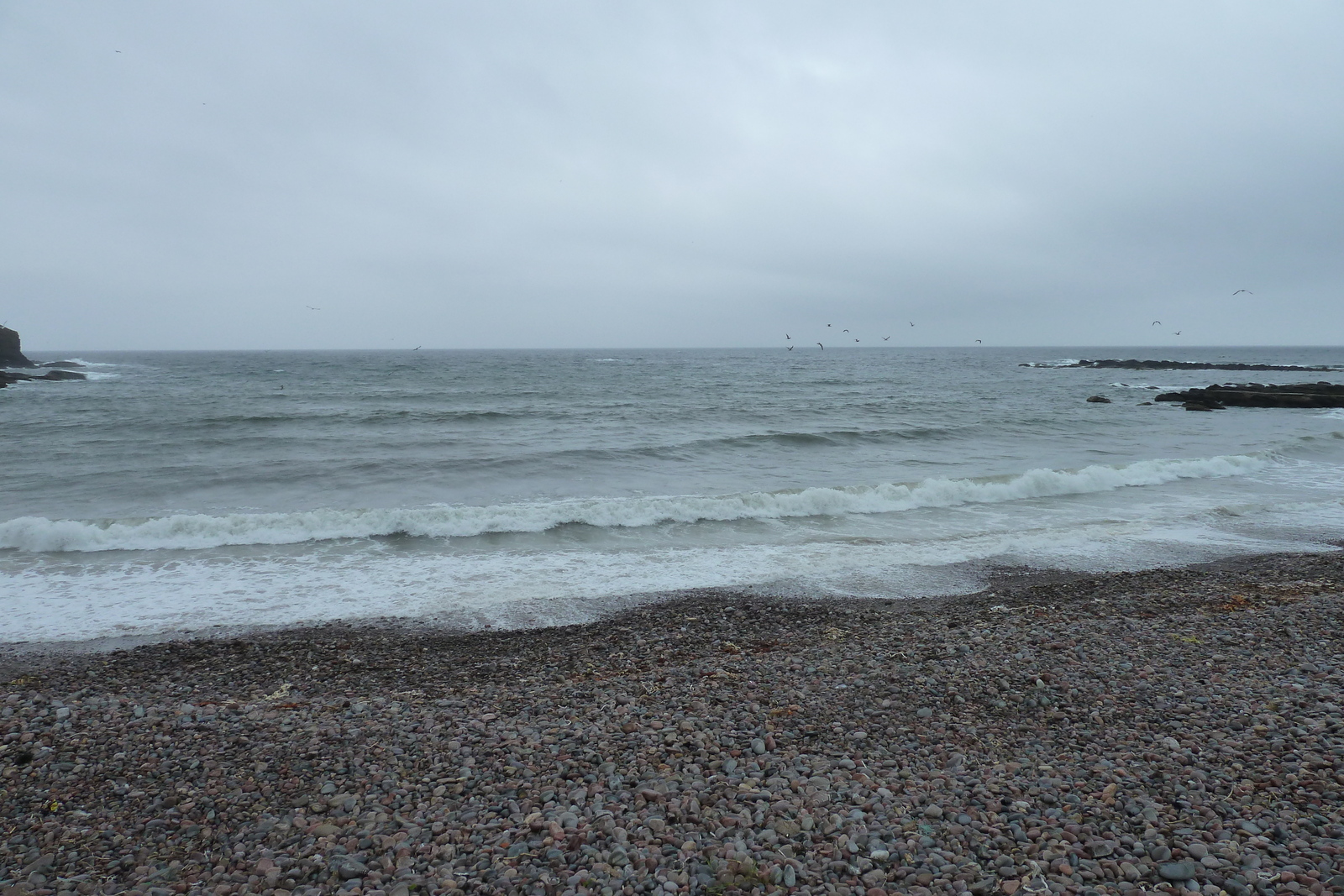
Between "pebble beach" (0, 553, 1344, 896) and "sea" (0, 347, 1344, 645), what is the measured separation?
8.39 feet

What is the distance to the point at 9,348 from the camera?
206 feet

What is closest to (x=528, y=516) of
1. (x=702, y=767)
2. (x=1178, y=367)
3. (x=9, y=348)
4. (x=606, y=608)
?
(x=606, y=608)

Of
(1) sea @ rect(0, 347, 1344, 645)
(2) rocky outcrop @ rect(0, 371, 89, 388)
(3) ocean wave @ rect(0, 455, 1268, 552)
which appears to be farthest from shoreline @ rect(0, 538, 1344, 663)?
(2) rocky outcrop @ rect(0, 371, 89, 388)

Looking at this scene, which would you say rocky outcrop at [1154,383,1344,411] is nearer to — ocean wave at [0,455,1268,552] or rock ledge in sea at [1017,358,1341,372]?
ocean wave at [0,455,1268,552]

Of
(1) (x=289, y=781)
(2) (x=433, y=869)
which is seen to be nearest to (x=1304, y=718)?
(2) (x=433, y=869)

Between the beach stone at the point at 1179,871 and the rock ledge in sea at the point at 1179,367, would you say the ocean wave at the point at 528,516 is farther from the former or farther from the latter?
the rock ledge in sea at the point at 1179,367

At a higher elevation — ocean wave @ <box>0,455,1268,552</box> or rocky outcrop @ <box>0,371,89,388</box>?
rocky outcrop @ <box>0,371,89,388</box>

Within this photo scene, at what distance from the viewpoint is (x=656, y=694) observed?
6.17 metres

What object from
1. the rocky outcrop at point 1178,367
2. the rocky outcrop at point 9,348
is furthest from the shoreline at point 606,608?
the rocky outcrop at point 1178,367

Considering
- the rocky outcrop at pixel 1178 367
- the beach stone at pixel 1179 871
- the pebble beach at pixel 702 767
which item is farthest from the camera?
the rocky outcrop at pixel 1178 367

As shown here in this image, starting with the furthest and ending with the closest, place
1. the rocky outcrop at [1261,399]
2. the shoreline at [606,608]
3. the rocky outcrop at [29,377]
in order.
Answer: the rocky outcrop at [29,377] → the rocky outcrop at [1261,399] → the shoreline at [606,608]

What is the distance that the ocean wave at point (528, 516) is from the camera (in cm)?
1249

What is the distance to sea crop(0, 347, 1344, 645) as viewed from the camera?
10297 mm

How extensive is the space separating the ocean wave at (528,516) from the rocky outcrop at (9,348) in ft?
227
